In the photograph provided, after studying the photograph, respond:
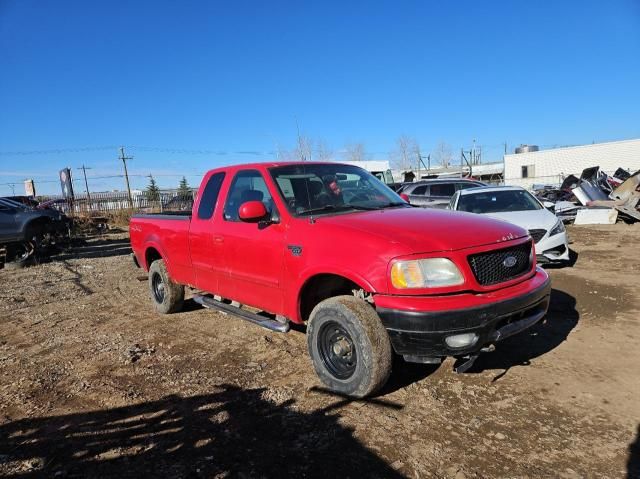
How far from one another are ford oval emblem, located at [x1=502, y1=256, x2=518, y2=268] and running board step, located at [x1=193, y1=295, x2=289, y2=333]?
6.39 ft

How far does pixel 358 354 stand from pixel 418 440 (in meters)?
0.71

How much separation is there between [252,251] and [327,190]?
92 centimetres

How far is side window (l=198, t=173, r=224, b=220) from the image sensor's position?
5.07m

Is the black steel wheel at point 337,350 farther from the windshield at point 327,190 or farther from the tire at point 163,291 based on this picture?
the tire at point 163,291

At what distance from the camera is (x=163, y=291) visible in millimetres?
6367

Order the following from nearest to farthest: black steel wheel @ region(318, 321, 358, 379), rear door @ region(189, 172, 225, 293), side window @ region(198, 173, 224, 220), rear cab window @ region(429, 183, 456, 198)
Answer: black steel wheel @ region(318, 321, 358, 379), rear door @ region(189, 172, 225, 293), side window @ region(198, 173, 224, 220), rear cab window @ region(429, 183, 456, 198)

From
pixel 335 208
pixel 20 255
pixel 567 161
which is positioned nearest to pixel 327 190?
pixel 335 208

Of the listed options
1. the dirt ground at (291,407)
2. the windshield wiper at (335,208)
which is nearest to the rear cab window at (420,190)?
the dirt ground at (291,407)

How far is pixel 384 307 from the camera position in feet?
10.6

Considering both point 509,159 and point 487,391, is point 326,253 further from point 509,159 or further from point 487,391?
point 509,159

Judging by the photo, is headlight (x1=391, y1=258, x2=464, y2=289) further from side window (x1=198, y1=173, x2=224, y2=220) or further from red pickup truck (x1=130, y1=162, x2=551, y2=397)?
side window (x1=198, y1=173, x2=224, y2=220)

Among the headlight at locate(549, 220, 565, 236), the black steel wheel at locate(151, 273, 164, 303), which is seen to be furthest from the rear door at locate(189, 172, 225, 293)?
the headlight at locate(549, 220, 565, 236)

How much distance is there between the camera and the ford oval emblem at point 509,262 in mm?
3469

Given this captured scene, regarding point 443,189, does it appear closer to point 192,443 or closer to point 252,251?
point 252,251
